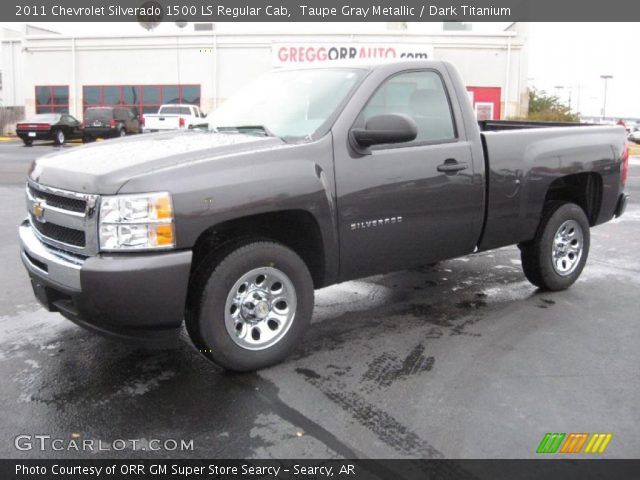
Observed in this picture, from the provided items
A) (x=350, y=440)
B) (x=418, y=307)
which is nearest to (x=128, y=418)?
(x=350, y=440)

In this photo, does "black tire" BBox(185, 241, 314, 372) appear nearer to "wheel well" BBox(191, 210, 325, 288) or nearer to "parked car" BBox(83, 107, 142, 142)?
"wheel well" BBox(191, 210, 325, 288)

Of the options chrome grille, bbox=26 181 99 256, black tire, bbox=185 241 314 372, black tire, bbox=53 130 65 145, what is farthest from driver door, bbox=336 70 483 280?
black tire, bbox=53 130 65 145

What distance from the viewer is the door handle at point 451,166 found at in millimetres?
4727

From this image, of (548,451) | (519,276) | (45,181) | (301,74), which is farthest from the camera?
(519,276)

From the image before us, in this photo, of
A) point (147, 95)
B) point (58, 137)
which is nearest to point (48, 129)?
point (58, 137)

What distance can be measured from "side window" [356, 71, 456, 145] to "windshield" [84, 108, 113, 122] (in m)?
27.0

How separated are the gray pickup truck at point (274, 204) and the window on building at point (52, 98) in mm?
35319

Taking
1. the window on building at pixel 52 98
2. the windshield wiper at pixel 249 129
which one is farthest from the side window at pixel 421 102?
the window on building at pixel 52 98

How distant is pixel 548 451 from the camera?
10.4 feet

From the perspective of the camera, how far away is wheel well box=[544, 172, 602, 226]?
6.01 metres

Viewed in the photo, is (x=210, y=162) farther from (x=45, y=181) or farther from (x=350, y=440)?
(x=350, y=440)

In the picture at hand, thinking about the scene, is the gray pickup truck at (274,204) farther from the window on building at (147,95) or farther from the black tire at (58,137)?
the window on building at (147,95)

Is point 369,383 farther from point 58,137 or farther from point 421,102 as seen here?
point 58,137

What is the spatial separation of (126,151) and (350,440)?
2.19 meters
